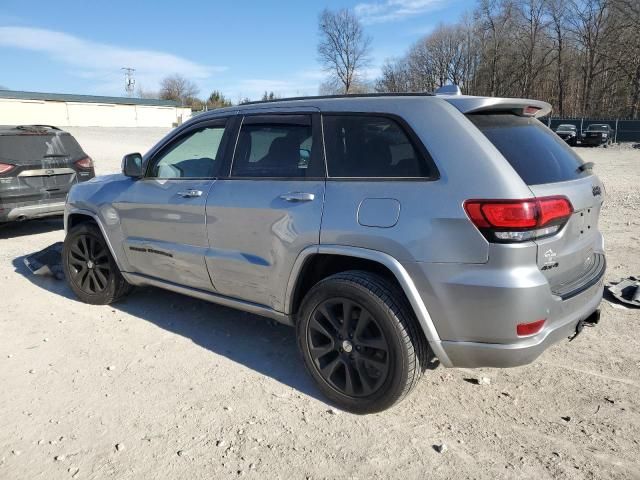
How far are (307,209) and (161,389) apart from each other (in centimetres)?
155

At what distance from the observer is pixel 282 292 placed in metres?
3.29

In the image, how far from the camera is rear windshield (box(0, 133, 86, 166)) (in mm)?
7273

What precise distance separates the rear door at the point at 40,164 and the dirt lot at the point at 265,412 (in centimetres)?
379

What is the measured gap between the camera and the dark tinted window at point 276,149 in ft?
10.6

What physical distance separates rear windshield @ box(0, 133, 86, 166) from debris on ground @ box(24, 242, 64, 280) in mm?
2248

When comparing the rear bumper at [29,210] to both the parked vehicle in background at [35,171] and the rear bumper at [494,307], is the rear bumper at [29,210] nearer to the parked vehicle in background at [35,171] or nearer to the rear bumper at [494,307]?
the parked vehicle in background at [35,171]

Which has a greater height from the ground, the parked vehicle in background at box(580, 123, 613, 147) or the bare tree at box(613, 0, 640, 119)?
the bare tree at box(613, 0, 640, 119)

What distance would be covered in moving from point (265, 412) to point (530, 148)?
86.8 inches

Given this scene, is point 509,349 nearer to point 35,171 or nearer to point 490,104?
point 490,104


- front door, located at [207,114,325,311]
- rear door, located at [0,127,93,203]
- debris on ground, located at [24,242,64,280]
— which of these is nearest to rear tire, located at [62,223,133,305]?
debris on ground, located at [24,242,64,280]

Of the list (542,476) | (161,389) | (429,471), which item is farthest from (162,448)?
(542,476)

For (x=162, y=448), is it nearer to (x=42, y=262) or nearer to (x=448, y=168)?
(x=448, y=168)

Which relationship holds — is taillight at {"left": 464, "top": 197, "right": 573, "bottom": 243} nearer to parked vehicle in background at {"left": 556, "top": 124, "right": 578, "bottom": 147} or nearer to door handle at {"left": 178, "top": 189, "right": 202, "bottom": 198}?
door handle at {"left": 178, "top": 189, "right": 202, "bottom": 198}

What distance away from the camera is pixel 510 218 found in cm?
243
